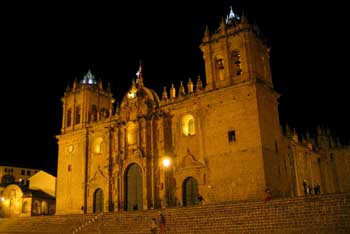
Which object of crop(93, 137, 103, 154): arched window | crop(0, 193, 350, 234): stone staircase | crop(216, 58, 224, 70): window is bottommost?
crop(0, 193, 350, 234): stone staircase

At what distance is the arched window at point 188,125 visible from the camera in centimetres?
3297

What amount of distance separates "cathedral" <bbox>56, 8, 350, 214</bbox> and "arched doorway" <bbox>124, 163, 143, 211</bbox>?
3.7 inches

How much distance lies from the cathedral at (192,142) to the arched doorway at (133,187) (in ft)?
0.31

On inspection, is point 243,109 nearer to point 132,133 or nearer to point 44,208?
point 132,133

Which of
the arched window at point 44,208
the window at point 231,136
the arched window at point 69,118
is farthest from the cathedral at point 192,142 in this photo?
the arched window at point 44,208

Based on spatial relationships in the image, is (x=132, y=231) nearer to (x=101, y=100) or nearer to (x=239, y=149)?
(x=239, y=149)

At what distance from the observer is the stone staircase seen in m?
18.1

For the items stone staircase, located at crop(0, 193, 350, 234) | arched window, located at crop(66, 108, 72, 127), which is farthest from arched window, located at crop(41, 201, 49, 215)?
stone staircase, located at crop(0, 193, 350, 234)

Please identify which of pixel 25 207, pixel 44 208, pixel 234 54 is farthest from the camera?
pixel 44 208

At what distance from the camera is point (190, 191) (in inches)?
1241

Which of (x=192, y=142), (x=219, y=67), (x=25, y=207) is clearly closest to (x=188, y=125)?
(x=192, y=142)

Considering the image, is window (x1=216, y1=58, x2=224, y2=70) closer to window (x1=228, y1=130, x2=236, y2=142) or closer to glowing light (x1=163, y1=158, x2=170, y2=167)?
window (x1=228, y1=130, x2=236, y2=142)

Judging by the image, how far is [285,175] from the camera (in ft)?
100

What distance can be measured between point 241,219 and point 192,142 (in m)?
12.1
